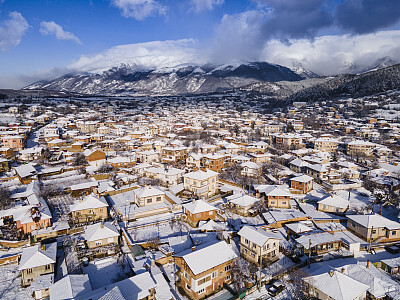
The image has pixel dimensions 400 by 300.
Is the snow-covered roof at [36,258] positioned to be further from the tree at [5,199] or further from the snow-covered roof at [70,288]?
the tree at [5,199]

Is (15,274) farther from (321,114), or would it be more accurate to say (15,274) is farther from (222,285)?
(321,114)

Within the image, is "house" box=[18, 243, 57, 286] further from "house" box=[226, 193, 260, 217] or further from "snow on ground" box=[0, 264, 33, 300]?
"house" box=[226, 193, 260, 217]

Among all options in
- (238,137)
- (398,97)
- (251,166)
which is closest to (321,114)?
(398,97)

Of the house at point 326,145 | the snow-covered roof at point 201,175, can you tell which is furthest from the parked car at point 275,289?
the house at point 326,145

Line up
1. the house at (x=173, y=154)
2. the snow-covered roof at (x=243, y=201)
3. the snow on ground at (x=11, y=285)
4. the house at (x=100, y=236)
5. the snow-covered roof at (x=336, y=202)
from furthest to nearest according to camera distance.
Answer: the house at (x=173, y=154)
the snow-covered roof at (x=336, y=202)
the snow-covered roof at (x=243, y=201)
the house at (x=100, y=236)
the snow on ground at (x=11, y=285)

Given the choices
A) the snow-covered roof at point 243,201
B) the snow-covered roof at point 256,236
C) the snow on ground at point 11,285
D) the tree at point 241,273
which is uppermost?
the snow-covered roof at point 256,236
